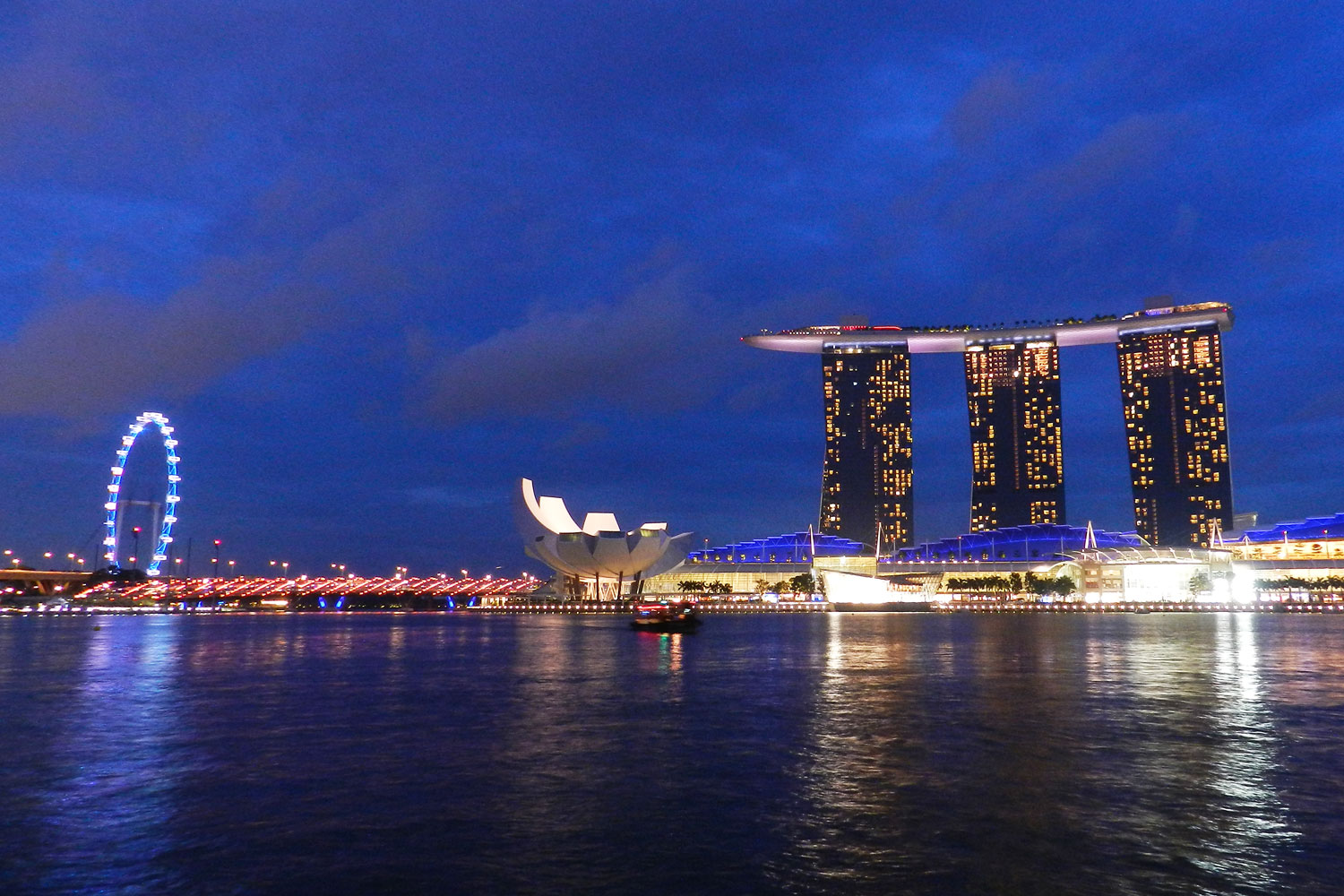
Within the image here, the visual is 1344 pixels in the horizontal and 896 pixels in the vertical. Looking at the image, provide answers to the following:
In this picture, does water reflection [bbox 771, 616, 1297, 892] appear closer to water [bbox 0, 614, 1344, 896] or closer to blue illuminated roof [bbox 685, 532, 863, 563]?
water [bbox 0, 614, 1344, 896]

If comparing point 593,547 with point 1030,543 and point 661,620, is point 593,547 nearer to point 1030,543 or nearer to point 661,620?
point 661,620

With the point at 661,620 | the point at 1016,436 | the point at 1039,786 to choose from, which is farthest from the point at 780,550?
the point at 1039,786

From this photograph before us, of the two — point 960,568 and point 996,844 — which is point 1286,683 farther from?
point 960,568

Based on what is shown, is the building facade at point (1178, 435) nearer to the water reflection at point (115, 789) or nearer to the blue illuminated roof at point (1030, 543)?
the blue illuminated roof at point (1030, 543)

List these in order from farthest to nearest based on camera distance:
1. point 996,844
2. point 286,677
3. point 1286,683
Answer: point 286,677 → point 1286,683 → point 996,844

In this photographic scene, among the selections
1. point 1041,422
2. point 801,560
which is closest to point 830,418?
point 1041,422

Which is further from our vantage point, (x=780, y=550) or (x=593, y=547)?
(x=780, y=550)

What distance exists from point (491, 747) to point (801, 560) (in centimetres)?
13133

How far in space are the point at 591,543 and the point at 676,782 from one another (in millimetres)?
97180

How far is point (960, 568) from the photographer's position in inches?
5344

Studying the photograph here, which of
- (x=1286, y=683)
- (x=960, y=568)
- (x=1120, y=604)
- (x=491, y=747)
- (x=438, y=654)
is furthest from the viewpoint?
(x=960, y=568)

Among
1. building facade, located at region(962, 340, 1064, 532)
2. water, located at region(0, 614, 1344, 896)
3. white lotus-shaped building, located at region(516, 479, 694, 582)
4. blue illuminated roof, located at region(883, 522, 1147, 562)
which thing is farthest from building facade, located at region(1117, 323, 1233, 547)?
water, located at region(0, 614, 1344, 896)

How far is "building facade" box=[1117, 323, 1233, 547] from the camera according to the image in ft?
561

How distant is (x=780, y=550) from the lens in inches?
5965
